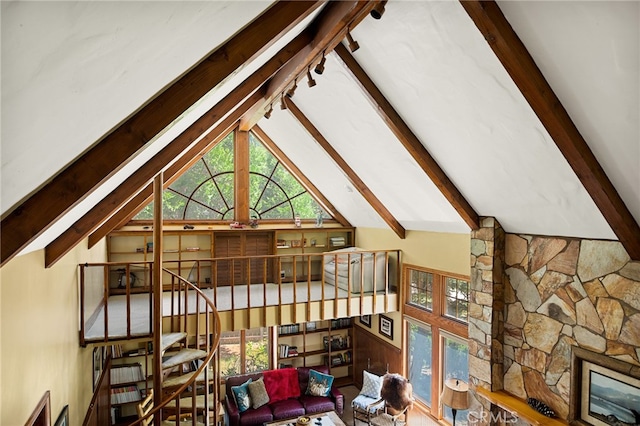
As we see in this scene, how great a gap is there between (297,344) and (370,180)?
4.45 m

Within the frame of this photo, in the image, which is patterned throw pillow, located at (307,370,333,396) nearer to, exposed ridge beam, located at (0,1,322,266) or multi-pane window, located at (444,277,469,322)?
multi-pane window, located at (444,277,469,322)

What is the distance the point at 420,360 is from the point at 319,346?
9.02 ft

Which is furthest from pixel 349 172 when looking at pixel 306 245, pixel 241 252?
pixel 241 252

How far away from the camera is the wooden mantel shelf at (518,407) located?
4.77 metres

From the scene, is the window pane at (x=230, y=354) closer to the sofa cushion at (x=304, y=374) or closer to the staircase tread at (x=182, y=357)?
the sofa cushion at (x=304, y=374)

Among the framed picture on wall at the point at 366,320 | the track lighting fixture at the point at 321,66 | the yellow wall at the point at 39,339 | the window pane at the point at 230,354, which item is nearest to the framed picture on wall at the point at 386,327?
the framed picture on wall at the point at 366,320

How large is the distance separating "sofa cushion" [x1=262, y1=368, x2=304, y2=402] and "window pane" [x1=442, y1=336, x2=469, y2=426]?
3.06 metres

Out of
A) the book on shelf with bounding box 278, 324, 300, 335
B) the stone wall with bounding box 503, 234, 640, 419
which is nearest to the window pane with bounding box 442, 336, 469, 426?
the stone wall with bounding box 503, 234, 640, 419

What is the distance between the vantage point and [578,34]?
293 centimetres

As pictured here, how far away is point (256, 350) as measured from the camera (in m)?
8.80

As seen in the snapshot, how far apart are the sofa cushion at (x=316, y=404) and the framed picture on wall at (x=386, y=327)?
68.9 inches

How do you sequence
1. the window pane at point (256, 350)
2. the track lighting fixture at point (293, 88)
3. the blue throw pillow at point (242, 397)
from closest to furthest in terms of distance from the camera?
the track lighting fixture at point (293, 88)
the blue throw pillow at point (242, 397)
the window pane at point (256, 350)

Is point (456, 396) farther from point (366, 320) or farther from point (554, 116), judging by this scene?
point (554, 116)

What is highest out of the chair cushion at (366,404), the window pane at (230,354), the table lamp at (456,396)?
the table lamp at (456,396)
